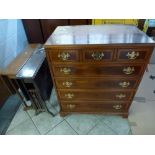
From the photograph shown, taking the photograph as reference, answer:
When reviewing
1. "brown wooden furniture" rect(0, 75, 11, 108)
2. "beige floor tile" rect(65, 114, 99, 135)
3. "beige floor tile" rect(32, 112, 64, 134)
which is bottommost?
"beige floor tile" rect(65, 114, 99, 135)

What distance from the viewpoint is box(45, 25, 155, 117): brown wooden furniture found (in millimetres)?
1057

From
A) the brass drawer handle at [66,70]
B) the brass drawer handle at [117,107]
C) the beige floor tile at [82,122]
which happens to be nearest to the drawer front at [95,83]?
the brass drawer handle at [66,70]

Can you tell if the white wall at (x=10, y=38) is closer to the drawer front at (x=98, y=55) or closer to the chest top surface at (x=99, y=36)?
the chest top surface at (x=99, y=36)

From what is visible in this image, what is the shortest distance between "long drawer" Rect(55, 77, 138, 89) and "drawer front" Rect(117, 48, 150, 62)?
0.24 metres

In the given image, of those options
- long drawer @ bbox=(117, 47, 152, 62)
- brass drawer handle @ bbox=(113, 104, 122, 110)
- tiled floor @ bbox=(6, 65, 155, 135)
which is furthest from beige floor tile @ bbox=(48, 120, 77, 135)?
long drawer @ bbox=(117, 47, 152, 62)

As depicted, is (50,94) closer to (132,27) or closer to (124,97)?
(124,97)

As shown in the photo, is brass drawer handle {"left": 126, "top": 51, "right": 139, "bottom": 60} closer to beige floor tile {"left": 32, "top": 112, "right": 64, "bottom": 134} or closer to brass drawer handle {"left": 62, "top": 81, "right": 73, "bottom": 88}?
brass drawer handle {"left": 62, "top": 81, "right": 73, "bottom": 88}

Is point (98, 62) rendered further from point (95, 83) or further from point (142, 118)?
point (142, 118)

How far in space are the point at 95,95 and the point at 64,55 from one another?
0.62m

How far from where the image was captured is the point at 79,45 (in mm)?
1042

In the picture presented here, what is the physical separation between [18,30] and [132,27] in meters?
1.87

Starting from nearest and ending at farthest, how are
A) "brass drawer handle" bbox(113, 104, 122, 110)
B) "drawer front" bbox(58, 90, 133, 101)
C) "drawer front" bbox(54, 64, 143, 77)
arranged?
"drawer front" bbox(54, 64, 143, 77) → "drawer front" bbox(58, 90, 133, 101) → "brass drawer handle" bbox(113, 104, 122, 110)

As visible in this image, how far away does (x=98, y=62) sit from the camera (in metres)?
1.14

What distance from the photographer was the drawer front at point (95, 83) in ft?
4.24
